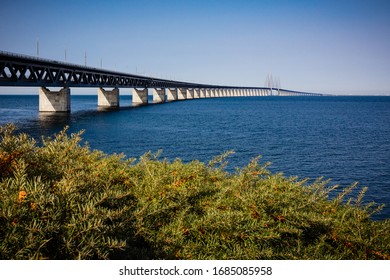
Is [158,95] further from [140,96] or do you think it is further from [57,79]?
[57,79]

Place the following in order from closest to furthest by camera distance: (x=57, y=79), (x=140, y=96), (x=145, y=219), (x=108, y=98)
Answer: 1. (x=145, y=219)
2. (x=57, y=79)
3. (x=108, y=98)
4. (x=140, y=96)

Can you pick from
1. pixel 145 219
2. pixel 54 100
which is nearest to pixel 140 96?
pixel 54 100

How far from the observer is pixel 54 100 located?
87062mm

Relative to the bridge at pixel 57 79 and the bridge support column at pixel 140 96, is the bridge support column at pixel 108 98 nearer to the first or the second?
the bridge at pixel 57 79

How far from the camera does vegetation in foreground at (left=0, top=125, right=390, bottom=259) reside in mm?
4000

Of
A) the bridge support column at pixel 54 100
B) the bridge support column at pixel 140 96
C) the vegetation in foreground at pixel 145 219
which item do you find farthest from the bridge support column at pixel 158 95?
the vegetation in foreground at pixel 145 219

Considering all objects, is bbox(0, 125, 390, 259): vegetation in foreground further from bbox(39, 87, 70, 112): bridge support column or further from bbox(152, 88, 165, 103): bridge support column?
bbox(152, 88, 165, 103): bridge support column

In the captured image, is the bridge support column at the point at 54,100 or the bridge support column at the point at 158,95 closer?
the bridge support column at the point at 54,100

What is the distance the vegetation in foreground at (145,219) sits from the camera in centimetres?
400

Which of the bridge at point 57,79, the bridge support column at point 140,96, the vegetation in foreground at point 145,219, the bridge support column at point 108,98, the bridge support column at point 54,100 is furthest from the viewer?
the bridge support column at point 140,96

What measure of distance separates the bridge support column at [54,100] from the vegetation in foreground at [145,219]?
281ft

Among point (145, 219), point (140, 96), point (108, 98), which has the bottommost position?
point (145, 219)

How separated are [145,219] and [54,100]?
89.8 m

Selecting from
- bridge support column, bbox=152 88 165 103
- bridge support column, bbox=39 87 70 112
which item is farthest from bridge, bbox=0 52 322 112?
bridge support column, bbox=152 88 165 103
